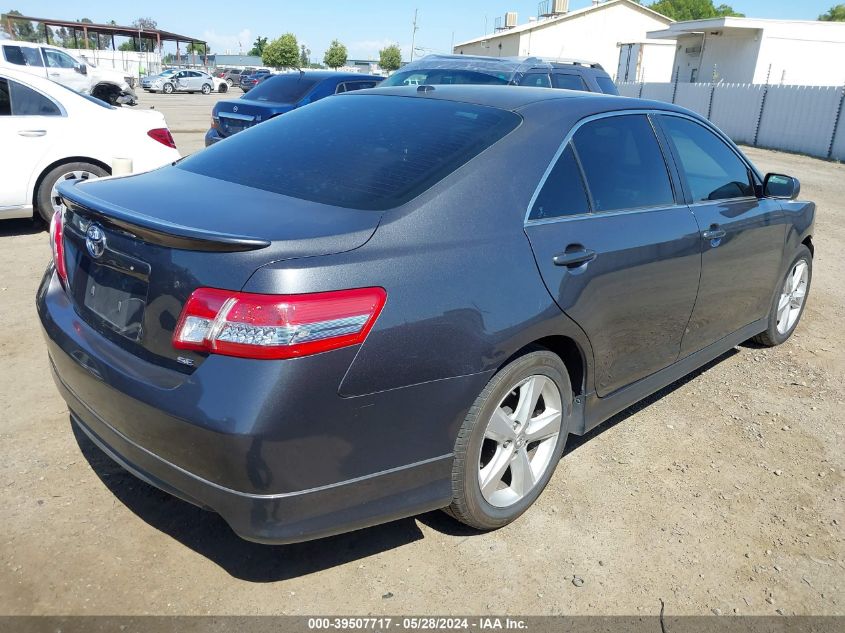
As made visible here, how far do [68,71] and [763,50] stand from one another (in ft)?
85.6

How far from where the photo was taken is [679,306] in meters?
3.57

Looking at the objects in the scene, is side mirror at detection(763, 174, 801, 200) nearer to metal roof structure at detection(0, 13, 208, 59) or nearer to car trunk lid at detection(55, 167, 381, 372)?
car trunk lid at detection(55, 167, 381, 372)

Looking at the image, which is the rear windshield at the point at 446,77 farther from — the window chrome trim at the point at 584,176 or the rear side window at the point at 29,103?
the window chrome trim at the point at 584,176

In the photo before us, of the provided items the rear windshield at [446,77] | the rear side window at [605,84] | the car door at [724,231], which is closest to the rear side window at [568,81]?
the rear side window at [605,84]

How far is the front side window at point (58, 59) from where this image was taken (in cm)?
2081

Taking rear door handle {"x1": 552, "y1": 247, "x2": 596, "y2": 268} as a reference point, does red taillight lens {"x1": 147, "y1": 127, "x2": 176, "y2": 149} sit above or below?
below

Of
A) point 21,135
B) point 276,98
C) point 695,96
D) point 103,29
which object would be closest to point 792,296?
point 21,135

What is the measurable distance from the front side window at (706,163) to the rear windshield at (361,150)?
125 centimetres

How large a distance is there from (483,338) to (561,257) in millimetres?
550

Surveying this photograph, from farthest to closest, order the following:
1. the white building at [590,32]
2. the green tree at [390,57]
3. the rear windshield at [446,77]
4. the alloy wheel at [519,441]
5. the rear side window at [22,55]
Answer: the green tree at [390,57] → the white building at [590,32] → the rear side window at [22,55] → the rear windshield at [446,77] → the alloy wheel at [519,441]

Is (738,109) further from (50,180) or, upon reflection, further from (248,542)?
(248,542)

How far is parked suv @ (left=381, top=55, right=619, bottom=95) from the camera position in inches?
354

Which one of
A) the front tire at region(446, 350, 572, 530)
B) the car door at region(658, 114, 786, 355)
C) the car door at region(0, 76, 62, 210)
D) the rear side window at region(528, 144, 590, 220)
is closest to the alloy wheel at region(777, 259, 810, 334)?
the car door at region(658, 114, 786, 355)

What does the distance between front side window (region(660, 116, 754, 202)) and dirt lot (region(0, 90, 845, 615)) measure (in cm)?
126
